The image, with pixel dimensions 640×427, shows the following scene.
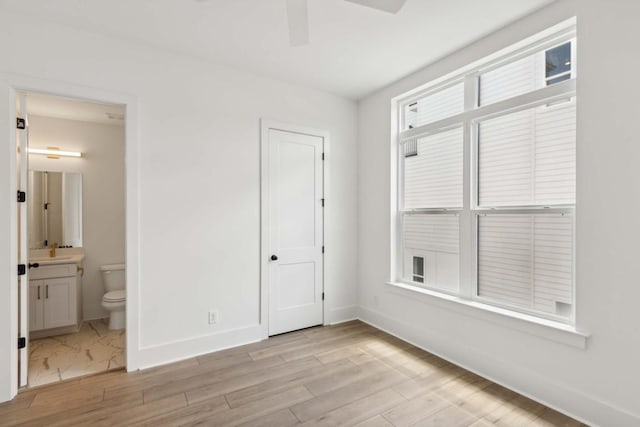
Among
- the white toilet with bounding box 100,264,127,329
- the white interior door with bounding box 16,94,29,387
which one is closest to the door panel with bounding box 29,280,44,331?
the white toilet with bounding box 100,264,127,329

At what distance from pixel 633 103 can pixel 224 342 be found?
3634 mm

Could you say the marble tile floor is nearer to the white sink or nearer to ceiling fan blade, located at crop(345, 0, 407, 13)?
the white sink

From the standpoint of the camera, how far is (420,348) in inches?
124

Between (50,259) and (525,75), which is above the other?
(525,75)

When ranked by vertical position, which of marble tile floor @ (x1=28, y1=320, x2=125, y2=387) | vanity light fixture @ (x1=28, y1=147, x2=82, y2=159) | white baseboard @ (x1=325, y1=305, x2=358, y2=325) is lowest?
marble tile floor @ (x1=28, y1=320, x2=125, y2=387)

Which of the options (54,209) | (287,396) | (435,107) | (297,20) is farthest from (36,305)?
(435,107)

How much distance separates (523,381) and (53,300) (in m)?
4.64

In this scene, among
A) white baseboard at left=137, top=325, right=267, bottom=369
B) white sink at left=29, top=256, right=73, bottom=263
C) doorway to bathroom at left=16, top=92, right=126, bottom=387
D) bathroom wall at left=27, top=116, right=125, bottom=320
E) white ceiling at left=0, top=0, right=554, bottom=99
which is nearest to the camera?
white ceiling at left=0, top=0, right=554, bottom=99

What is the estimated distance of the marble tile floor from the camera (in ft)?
8.64

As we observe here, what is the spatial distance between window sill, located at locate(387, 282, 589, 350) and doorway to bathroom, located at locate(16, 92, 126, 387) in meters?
2.98

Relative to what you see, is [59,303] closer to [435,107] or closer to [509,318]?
[509,318]

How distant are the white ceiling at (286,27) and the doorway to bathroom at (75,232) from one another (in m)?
1.31

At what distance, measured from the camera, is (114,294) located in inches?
147

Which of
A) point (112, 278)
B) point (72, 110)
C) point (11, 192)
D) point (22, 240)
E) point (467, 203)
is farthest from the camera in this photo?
point (112, 278)
